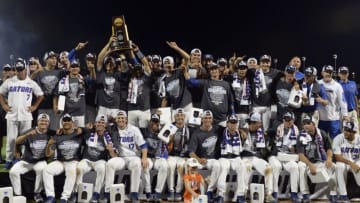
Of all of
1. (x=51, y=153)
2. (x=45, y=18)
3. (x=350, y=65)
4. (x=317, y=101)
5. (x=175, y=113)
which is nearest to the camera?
(x=51, y=153)

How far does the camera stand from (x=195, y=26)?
89.8 ft

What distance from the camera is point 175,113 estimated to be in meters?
8.85

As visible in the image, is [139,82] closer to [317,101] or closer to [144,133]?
[144,133]

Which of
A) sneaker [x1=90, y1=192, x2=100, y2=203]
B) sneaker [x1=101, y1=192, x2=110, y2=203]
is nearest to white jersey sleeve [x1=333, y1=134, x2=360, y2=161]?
sneaker [x1=101, y1=192, x2=110, y2=203]

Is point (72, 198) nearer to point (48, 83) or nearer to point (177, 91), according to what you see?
point (48, 83)

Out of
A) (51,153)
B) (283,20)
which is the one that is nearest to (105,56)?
(51,153)

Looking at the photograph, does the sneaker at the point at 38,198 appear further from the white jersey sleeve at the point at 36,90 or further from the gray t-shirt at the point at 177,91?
the gray t-shirt at the point at 177,91

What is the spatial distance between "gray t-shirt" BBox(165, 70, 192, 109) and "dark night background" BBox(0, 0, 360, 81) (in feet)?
56.1

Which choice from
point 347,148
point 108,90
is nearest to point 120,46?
point 108,90

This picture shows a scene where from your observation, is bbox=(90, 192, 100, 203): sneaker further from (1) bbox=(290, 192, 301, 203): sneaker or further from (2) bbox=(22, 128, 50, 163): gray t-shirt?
(1) bbox=(290, 192, 301, 203): sneaker

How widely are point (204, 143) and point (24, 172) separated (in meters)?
3.17

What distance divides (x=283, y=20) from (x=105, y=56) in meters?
21.2

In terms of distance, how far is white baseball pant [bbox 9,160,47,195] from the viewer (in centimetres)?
780

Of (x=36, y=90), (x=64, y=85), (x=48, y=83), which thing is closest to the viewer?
(x=64, y=85)
